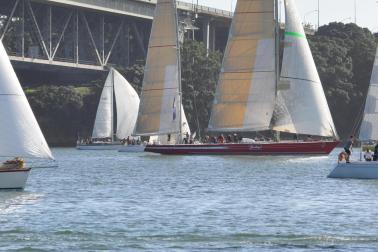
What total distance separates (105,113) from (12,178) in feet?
225

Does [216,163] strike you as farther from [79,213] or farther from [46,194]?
[79,213]

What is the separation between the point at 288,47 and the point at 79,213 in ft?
140

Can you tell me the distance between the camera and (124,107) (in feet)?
372

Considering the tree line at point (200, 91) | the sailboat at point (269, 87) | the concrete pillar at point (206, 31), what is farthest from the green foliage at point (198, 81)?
the sailboat at point (269, 87)

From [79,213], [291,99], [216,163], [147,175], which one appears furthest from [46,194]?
[291,99]

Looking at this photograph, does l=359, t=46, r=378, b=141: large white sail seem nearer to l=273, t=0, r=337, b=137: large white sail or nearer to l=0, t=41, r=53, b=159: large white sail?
l=0, t=41, r=53, b=159: large white sail

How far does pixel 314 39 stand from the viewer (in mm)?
147625

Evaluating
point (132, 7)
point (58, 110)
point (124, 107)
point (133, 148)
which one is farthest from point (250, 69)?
point (132, 7)

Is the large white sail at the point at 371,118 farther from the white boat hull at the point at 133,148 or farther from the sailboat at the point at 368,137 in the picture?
the white boat hull at the point at 133,148

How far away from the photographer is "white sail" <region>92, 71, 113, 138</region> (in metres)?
115

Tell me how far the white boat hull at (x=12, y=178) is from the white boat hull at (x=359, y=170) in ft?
49.7

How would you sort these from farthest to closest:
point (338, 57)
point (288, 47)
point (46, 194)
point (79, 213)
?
point (338, 57), point (288, 47), point (46, 194), point (79, 213)

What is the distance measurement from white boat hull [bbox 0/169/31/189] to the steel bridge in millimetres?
78556

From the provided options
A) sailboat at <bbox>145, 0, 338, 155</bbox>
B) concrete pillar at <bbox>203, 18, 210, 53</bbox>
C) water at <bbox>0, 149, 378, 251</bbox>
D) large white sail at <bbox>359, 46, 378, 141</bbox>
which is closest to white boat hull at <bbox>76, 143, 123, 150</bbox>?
sailboat at <bbox>145, 0, 338, 155</bbox>
